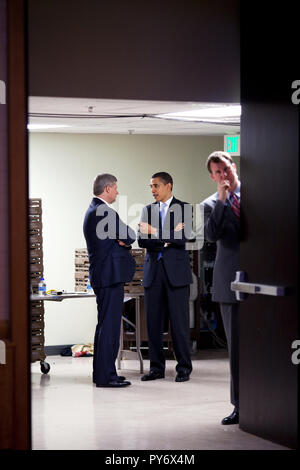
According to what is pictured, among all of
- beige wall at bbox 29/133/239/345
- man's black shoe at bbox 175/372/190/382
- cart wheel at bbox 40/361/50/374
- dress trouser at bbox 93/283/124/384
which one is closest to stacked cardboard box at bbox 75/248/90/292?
beige wall at bbox 29/133/239/345

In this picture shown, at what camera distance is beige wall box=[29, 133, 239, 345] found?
Result: 10031 millimetres

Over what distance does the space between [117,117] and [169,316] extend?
6.25 ft

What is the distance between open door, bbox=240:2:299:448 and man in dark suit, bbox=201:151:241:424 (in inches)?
12.4

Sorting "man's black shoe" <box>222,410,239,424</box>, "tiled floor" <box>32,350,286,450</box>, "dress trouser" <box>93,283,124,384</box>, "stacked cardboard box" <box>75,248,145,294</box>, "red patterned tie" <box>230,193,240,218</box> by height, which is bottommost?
"tiled floor" <box>32,350,286,450</box>

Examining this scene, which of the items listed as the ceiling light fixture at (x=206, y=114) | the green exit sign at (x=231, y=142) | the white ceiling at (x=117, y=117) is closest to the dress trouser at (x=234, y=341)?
the white ceiling at (x=117, y=117)

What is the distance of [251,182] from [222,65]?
2.92 ft

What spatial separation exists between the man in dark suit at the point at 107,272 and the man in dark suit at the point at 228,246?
1716 mm

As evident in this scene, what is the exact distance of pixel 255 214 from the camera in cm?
560

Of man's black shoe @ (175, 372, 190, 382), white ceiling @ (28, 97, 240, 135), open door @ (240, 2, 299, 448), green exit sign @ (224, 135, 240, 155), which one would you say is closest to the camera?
open door @ (240, 2, 299, 448)

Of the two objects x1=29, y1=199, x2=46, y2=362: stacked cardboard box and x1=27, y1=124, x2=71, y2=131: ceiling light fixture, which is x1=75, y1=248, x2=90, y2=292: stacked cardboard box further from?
x1=27, y1=124, x2=71, y2=131: ceiling light fixture

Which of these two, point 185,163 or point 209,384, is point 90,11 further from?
point 185,163

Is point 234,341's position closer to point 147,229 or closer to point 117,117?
point 147,229

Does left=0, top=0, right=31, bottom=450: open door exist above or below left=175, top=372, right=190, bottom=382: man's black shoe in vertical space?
above
